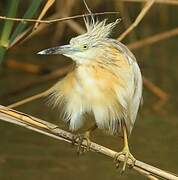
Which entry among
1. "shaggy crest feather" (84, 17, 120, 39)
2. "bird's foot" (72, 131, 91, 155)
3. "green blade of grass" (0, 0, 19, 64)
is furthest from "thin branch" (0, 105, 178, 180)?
"shaggy crest feather" (84, 17, 120, 39)

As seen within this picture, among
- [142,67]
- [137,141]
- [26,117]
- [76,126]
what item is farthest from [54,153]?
[142,67]

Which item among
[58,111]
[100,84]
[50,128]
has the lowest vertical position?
[58,111]

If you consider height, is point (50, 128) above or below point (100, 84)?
below

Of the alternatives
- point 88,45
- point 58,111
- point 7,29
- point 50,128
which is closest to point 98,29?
point 88,45

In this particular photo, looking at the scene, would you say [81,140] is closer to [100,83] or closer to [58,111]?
[100,83]

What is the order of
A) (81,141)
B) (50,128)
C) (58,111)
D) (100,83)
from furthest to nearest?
(58,111) → (81,141) → (100,83) → (50,128)

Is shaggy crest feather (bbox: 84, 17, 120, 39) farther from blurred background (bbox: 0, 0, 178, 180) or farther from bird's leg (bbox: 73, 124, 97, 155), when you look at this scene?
bird's leg (bbox: 73, 124, 97, 155)
